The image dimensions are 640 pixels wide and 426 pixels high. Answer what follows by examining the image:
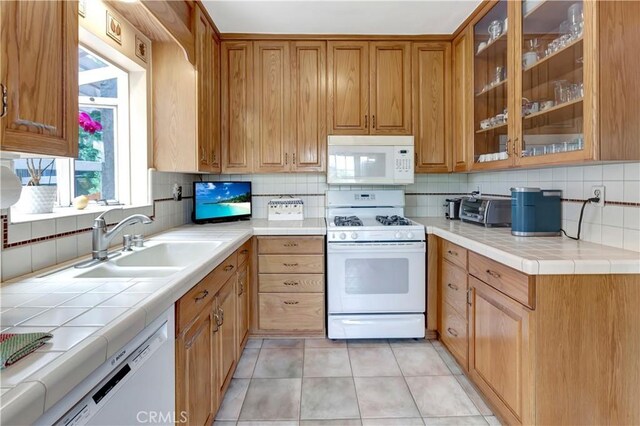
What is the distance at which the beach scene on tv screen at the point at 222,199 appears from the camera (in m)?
2.77

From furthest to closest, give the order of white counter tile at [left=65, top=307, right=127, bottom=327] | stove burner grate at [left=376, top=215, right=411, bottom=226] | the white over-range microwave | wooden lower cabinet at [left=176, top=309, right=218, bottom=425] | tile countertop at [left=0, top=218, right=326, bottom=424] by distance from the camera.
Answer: the white over-range microwave < stove burner grate at [left=376, top=215, right=411, bottom=226] < wooden lower cabinet at [left=176, top=309, right=218, bottom=425] < white counter tile at [left=65, top=307, right=127, bottom=327] < tile countertop at [left=0, top=218, right=326, bottom=424]

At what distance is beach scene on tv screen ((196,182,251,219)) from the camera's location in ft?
9.10

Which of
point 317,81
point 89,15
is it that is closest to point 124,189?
point 89,15

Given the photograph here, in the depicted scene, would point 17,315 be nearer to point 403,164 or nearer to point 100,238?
point 100,238

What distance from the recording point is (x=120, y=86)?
215 cm

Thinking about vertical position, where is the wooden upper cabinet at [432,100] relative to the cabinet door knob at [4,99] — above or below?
above

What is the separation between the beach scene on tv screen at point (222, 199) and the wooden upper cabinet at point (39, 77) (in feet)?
5.43

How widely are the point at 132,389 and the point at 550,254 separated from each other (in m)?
1.62

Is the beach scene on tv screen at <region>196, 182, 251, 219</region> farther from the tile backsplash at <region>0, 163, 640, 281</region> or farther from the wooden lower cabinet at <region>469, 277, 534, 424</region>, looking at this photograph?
the wooden lower cabinet at <region>469, 277, 534, 424</region>

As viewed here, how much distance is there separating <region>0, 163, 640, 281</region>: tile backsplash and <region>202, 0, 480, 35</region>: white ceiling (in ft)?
3.91

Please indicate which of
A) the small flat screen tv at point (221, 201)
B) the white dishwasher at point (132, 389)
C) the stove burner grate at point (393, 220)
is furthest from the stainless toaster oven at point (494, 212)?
the white dishwasher at point (132, 389)

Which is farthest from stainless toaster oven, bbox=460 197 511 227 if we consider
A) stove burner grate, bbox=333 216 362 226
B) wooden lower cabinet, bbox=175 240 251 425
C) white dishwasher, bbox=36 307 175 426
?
white dishwasher, bbox=36 307 175 426

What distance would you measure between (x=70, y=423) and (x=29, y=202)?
118cm

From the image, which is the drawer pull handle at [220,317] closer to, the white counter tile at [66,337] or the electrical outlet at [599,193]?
the white counter tile at [66,337]
